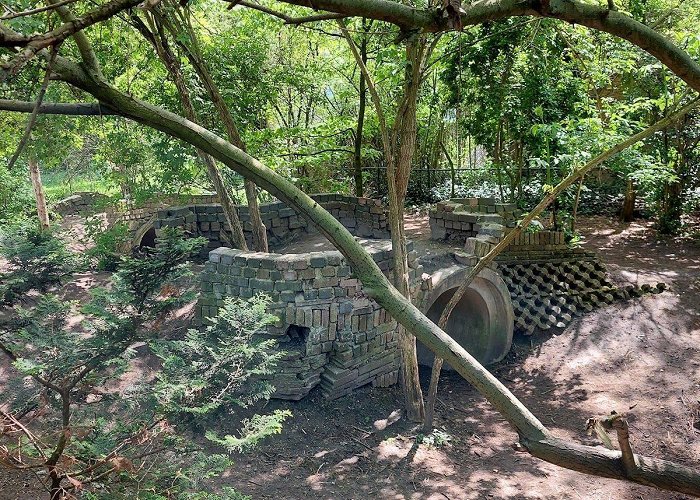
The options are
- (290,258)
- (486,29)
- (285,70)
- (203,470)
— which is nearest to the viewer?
(203,470)

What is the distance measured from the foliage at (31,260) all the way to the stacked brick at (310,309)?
66.1 inches

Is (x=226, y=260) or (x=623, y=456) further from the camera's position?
(x=226, y=260)

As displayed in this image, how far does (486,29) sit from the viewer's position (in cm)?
845

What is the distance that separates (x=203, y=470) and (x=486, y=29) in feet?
23.9

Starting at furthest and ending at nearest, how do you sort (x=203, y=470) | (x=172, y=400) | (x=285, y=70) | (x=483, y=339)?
1. (x=285, y=70)
2. (x=483, y=339)
3. (x=172, y=400)
4. (x=203, y=470)

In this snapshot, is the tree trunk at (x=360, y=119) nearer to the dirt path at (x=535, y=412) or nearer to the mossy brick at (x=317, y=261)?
the mossy brick at (x=317, y=261)

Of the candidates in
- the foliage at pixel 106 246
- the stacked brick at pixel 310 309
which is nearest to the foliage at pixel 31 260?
the stacked brick at pixel 310 309

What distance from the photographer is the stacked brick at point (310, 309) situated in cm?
690

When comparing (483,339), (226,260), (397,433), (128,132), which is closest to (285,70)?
(128,132)

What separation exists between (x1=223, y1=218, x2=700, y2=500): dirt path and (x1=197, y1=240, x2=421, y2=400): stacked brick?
370mm

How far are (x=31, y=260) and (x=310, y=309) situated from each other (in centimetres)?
315

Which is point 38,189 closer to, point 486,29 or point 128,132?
point 128,132

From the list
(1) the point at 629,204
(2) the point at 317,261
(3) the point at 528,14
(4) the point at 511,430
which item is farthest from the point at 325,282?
(1) the point at 629,204

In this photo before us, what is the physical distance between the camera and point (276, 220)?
10172 millimetres
